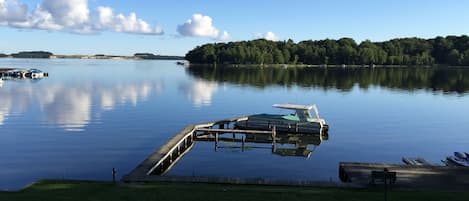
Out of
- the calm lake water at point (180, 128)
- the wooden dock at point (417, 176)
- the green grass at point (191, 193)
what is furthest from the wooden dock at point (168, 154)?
the wooden dock at point (417, 176)

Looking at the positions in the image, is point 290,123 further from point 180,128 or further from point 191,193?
point 191,193

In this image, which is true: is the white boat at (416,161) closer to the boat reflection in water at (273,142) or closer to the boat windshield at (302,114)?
the boat reflection in water at (273,142)

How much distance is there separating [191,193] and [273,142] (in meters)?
24.1

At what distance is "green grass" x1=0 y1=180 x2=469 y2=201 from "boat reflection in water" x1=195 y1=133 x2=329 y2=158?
16.8 meters

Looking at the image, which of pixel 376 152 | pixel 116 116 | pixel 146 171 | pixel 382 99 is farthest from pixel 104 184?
pixel 382 99

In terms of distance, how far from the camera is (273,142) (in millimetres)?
42094

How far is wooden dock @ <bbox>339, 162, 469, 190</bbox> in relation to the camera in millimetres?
22672

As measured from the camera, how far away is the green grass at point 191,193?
17.7m

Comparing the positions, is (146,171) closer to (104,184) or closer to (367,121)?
(104,184)

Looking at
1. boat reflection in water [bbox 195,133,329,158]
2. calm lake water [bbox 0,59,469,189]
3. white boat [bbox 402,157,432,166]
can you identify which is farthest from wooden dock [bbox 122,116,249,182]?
white boat [bbox 402,157,432,166]

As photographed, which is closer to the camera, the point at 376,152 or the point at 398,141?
the point at 376,152

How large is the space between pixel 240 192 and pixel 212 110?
42.8 m

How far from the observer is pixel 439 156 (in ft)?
119

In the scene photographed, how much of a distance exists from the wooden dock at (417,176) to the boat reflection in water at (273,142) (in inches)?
393
